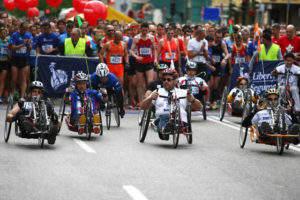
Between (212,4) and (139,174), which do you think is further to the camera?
(212,4)

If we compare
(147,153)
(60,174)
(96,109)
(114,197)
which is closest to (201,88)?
(96,109)

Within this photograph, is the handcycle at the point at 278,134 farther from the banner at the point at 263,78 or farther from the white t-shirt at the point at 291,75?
the banner at the point at 263,78

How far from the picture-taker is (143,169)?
1062 cm

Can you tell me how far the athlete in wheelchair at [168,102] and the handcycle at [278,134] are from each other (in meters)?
1.19

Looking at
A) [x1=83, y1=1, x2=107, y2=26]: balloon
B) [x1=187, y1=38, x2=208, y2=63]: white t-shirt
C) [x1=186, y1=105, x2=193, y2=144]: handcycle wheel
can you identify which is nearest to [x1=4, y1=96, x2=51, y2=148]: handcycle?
[x1=186, y1=105, x2=193, y2=144]: handcycle wheel

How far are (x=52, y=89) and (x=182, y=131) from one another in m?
8.29

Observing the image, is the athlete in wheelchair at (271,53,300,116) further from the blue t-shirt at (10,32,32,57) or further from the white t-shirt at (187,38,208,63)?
the blue t-shirt at (10,32,32,57)

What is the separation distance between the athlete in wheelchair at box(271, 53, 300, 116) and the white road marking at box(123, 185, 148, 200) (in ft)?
25.5

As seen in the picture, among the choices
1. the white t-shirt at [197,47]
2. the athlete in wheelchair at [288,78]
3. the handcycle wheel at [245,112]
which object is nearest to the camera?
→ the handcycle wheel at [245,112]

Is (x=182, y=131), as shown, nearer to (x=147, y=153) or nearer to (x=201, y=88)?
(x=147, y=153)

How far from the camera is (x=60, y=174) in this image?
998 centimetres

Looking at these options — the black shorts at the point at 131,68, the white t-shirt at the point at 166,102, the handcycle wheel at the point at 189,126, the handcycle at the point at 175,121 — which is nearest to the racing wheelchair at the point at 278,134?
the handcycle wheel at the point at 189,126

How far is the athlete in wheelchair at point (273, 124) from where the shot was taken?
12422mm

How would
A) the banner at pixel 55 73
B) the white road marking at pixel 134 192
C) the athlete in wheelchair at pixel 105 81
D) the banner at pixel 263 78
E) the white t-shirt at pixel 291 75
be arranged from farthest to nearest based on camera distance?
the banner at pixel 55 73
the banner at pixel 263 78
the white t-shirt at pixel 291 75
the athlete in wheelchair at pixel 105 81
the white road marking at pixel 134 192
